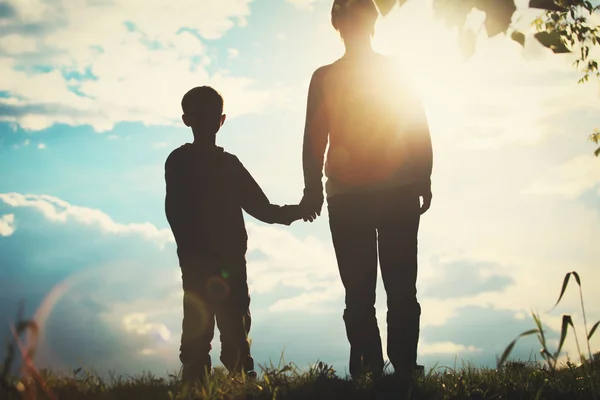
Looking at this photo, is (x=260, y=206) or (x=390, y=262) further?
(x=260, y=206)

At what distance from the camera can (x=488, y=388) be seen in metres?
4.48

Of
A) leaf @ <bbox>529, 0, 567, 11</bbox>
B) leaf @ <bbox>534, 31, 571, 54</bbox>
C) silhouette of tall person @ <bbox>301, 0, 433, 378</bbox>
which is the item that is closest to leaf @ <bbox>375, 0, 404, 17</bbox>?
leaf @ <bbox>529, 0, 567, 11</bbox>

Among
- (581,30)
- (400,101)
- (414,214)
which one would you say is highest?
(581,30)

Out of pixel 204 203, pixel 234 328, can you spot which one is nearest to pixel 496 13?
pixel 204 203

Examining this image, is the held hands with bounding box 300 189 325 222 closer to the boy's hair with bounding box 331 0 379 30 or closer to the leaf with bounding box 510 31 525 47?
the boy's hair with bounding box 331 0 379 30

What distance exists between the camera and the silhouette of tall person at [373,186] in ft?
16.3

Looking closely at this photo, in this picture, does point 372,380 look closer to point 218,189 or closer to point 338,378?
point 338,378

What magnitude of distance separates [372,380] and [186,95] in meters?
2.83

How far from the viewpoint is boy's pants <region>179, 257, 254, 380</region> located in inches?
195

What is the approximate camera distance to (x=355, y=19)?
506 cm

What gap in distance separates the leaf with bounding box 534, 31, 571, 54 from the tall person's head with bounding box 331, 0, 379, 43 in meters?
1.38

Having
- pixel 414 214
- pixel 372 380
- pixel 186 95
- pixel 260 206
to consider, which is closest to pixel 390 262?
pixel 414 214

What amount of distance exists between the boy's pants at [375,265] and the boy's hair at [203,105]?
4.14 ft

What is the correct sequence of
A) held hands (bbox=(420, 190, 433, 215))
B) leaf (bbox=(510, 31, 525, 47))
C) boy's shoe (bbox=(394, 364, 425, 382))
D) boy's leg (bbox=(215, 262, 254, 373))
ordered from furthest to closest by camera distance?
held hands (bbox=(420, 190, 433, 215)) → boy's leg (bbox=(215, 262, 254, 373)) → boy's shoe (bbox=(394, 364, 425, 382)) → leaf (bbox=(510, 31, 525, 47))
